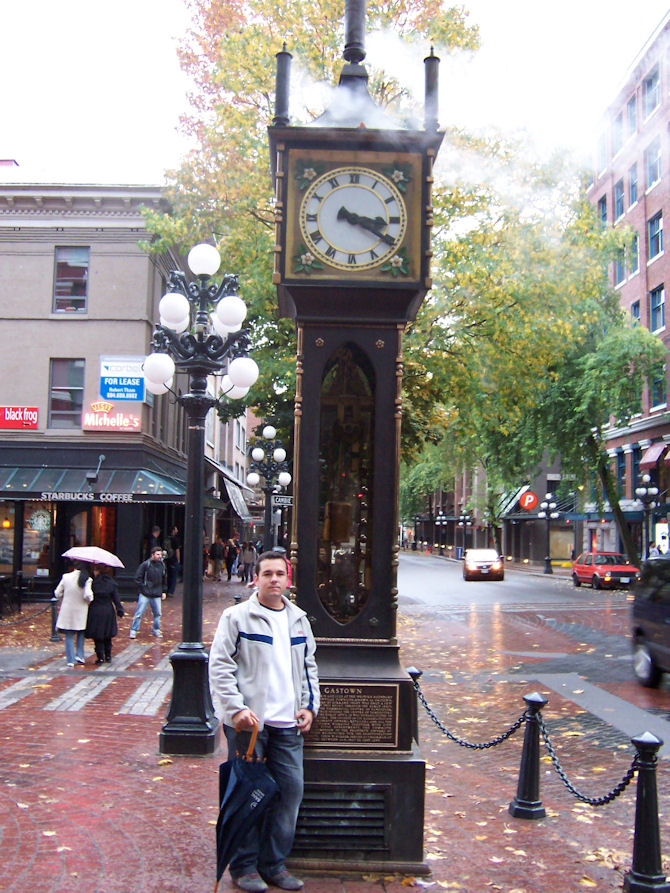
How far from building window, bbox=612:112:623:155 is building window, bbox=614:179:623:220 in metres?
1.97

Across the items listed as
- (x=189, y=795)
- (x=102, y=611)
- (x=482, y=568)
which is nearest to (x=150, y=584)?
(x=102, y=611)

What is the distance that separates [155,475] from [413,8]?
13.4 meters

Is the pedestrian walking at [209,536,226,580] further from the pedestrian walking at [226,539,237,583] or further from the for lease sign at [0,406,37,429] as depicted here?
the for lease sign at [0,406,37,429]

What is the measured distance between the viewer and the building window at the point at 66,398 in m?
24.3

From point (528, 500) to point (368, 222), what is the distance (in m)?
52.0

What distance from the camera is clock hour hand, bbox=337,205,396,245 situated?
17.4ft

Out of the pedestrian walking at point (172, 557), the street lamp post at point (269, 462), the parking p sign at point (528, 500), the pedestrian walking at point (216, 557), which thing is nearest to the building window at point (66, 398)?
the pedestrian walking at point (172, 557)

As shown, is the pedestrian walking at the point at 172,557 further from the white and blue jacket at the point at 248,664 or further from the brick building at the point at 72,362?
the white and blue jacket at the point at 248,664

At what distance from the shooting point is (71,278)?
24734 mm

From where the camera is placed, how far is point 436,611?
74.8ft

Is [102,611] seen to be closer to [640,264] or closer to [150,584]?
[150,584]

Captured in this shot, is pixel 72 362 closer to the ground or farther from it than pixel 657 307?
closer to the ground

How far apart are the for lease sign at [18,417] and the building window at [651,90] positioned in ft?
64.1

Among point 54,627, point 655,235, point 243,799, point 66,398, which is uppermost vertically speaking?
point 655,235
